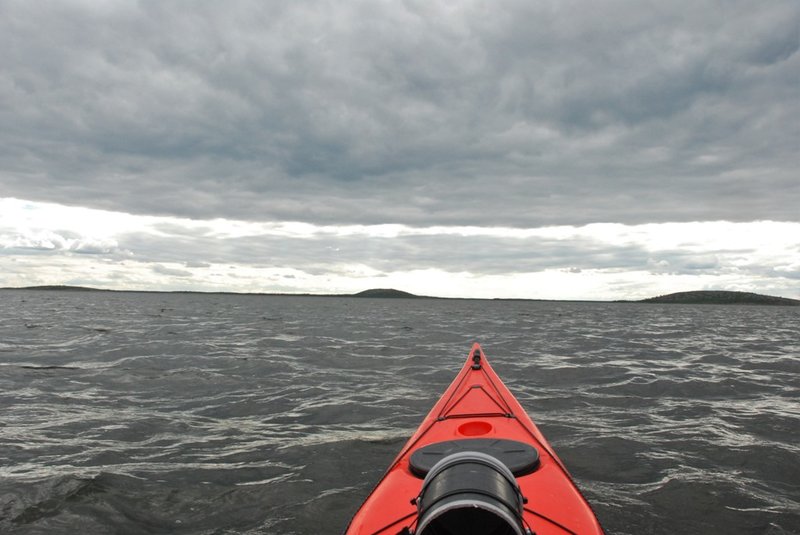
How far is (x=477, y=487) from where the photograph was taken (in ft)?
10.4

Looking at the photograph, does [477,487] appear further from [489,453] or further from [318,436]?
[318,436]

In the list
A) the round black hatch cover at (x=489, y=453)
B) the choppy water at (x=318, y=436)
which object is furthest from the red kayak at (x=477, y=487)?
the choppy water at (x=318, y=436)

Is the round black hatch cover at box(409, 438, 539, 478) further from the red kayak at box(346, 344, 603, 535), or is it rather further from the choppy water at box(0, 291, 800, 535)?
the choppy water at box(0, 291, 800, 535)

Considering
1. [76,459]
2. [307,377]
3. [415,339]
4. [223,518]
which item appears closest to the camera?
[223,518]

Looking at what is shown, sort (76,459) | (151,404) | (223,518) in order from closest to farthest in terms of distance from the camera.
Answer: (223,518) → (76,459) → (151,404)

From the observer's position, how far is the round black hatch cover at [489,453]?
4652 mm

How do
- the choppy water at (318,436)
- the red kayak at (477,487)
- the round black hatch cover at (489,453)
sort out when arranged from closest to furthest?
the red kayak at (477,487)
the round black hatch cover at (489,453)
the choppy water at (318,436)

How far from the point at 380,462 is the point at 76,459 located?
4.43m

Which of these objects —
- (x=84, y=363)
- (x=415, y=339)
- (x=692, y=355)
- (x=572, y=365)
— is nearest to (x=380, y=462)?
(x=572, y=365)

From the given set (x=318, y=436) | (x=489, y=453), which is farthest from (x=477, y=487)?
(x=318, y=436)

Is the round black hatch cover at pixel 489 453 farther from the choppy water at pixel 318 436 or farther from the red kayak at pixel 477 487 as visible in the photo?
the choppy water at pixel 318 436

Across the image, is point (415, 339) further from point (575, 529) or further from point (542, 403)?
point (575, 529)

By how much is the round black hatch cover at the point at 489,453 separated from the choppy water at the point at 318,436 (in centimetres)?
161

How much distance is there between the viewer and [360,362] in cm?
1719
